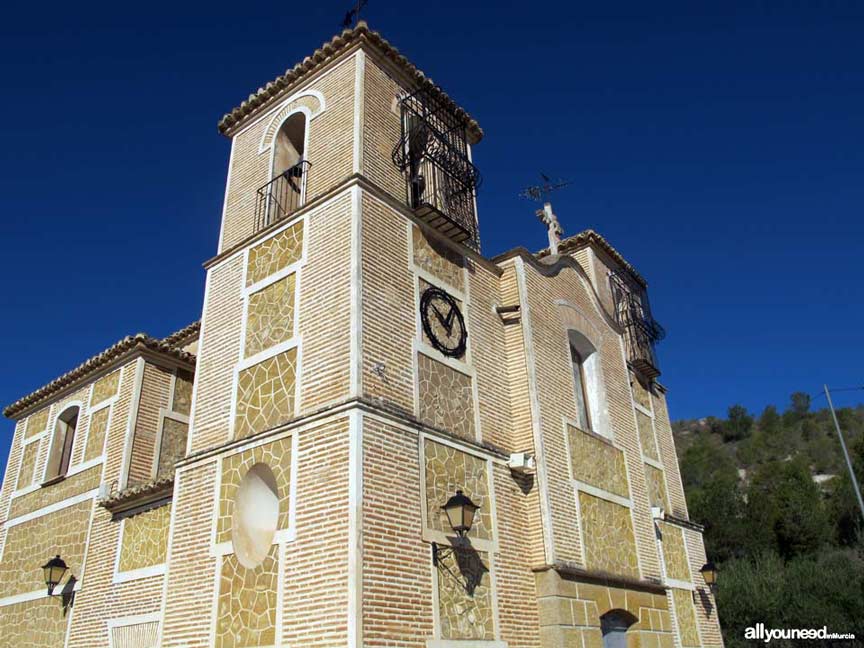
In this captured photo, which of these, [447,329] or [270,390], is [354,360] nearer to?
[270,390]

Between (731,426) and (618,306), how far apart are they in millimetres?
63460

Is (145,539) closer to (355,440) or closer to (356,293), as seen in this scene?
(355,440)

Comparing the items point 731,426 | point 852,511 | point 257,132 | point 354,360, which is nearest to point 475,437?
point 354,360

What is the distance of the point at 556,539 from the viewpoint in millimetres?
9797

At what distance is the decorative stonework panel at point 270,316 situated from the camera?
938cm

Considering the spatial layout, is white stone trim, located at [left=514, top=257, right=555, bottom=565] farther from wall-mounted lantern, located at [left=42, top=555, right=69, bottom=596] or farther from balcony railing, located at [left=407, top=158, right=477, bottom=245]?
wall-mounted lantern, located at [left=42, top=555, right=69, bottom=596]

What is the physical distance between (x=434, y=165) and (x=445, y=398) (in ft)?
14.2

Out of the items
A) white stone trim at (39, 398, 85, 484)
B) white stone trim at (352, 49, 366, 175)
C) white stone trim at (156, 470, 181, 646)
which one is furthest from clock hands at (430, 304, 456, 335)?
white stone trim at (39, 398, 85, 484)

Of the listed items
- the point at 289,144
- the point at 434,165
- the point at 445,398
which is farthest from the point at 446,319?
the point at 289,144

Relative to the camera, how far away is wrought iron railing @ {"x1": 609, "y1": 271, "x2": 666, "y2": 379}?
16797 millimetres

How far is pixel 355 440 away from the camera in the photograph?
7.50 meters

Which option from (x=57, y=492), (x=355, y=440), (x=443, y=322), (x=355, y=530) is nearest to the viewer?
(x=355, y=530)

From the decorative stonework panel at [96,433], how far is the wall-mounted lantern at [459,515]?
8.17 meters

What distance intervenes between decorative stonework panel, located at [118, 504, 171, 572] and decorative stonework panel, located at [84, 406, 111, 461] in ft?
8.05
